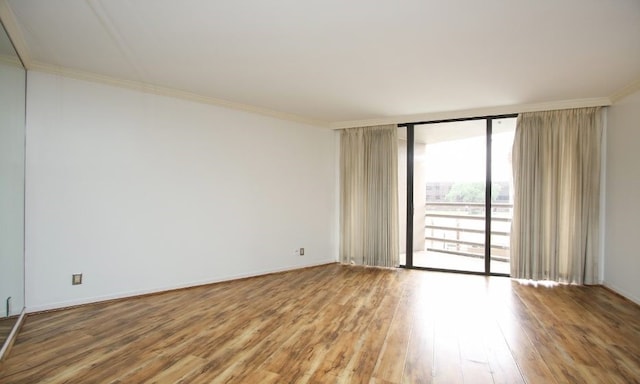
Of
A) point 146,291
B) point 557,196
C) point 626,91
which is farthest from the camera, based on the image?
point 557,196

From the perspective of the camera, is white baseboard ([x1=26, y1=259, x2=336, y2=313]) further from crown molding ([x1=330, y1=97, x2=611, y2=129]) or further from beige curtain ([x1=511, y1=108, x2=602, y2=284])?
beige curtain ([x1=511, y1=108, x2=602, y2=284])

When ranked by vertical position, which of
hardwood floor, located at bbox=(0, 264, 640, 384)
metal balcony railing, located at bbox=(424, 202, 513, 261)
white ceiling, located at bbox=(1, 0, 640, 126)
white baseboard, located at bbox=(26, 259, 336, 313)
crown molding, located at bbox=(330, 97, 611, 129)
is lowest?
hardwood floor, located at bbox=(0, 264, 640, 384)

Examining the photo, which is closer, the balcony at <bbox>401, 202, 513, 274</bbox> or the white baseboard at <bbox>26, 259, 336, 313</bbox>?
the white baseboard at <bbox>26, 259, 336, 313</bbox>

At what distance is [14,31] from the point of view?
90.8 inches

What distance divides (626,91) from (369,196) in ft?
11.0

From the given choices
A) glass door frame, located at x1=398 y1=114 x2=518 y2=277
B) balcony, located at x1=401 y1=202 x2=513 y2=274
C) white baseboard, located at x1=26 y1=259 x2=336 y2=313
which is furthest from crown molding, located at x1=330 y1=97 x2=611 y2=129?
white baseboard, located at x1=26 y1=259 x2=336 y2=313

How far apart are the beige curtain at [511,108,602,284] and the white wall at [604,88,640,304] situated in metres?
0.12

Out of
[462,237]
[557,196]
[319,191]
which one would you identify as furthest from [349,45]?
[462,237]

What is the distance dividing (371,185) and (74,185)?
3.95m

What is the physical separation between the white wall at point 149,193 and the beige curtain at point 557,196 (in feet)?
10.3

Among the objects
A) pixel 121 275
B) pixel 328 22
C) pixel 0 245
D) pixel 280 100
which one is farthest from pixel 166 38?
pixel 121 275

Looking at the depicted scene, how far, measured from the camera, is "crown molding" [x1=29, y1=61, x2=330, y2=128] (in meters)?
2.94

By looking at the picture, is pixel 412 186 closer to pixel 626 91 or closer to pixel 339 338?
pixel 626 91

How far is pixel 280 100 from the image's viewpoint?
13.0 feet
